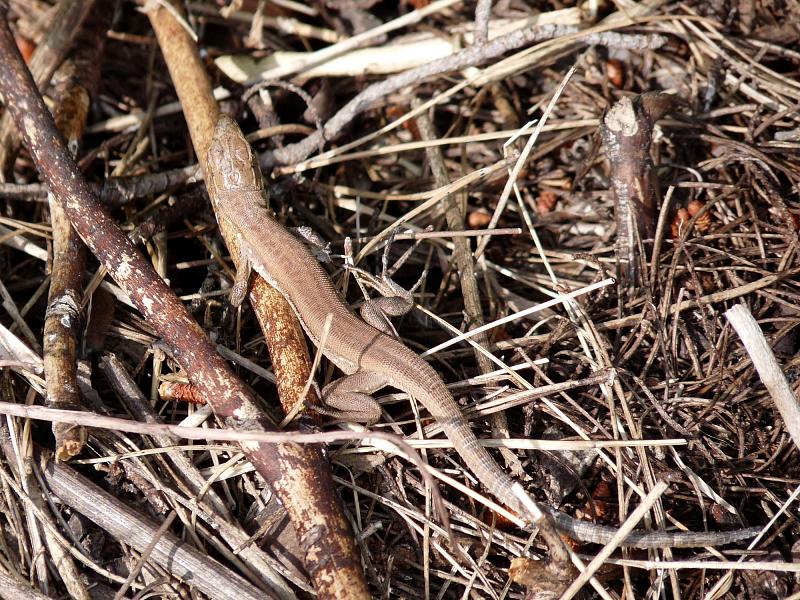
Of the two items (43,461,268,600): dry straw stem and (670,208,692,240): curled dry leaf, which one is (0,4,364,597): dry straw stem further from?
(670,208,692,240): curled dry leaf

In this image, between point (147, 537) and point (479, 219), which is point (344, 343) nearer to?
point (147, 537)

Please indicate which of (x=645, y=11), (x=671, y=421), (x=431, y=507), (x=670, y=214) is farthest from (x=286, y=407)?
(x=645, y=11)

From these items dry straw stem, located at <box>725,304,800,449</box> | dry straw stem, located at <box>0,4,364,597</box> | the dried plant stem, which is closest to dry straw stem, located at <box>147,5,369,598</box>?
dry straw stem, located at <box>0,4,364,597</box>

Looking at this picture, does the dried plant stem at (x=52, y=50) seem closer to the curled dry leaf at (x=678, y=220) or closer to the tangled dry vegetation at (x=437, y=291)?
the tangled dry vegetation at (x=437, y=291)

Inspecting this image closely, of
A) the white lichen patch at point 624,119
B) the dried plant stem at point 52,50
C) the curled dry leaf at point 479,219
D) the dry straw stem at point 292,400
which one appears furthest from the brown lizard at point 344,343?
the white lichen patch at point 624,119

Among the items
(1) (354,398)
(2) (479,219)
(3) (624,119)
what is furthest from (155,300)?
(3) (624,119)
